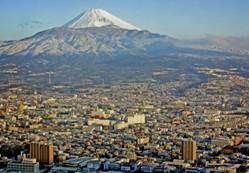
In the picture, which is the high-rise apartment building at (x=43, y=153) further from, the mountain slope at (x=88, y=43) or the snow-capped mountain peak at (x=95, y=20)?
the snow-capped mountain peak at (x=95, y=20)

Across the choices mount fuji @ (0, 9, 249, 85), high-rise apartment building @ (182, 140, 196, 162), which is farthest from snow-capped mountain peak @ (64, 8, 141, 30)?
high-rise apartment building @ (182, 140, 196, 162)

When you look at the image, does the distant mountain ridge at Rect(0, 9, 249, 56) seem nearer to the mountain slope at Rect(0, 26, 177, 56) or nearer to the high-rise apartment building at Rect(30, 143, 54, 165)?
the mountain slope at Rect(0, 26, 177, 56)

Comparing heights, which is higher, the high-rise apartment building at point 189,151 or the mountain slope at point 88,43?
the mountain slope at point 88,43

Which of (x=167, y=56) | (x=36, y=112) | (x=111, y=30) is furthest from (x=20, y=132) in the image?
(x=111, y=30)

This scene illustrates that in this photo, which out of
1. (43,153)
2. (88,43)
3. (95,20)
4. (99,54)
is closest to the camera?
(43,153)

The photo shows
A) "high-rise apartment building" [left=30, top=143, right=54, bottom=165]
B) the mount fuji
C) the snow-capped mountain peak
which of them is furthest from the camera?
→ the snow-capped mountain peak

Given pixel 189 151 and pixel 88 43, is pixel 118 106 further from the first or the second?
pixel 88 43

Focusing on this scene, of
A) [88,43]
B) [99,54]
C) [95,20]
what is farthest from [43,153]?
[95,20]

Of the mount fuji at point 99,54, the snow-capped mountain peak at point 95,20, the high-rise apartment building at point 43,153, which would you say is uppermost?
the snow-capped mountain peak at point 95,20

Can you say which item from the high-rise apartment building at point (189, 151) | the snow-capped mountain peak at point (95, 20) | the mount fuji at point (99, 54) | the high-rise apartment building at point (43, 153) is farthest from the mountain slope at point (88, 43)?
the high-rise apartment building at point (189, 151)
